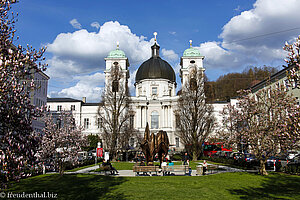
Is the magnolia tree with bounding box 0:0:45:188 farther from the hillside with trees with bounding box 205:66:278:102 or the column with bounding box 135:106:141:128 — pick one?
the hillside with trees with bounding box 205:66:278:102

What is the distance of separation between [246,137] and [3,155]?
1918 centimetres

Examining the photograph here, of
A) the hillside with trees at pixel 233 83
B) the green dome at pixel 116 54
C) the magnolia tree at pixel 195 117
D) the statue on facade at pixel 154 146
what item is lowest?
the statue on facade at pixel 154 146

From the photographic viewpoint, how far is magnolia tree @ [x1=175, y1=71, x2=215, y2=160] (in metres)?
41.0

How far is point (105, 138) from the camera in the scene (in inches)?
1644

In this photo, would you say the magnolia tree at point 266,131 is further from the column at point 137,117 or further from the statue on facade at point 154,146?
the column at point 137,117

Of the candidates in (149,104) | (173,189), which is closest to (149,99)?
(149,104)

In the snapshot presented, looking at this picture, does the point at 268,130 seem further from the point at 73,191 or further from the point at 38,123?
the point at 38,123

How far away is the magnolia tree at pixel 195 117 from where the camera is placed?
134 feet

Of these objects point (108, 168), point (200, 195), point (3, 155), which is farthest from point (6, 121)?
point (108, 168)

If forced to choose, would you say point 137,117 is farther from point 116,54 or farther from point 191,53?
point 191,53

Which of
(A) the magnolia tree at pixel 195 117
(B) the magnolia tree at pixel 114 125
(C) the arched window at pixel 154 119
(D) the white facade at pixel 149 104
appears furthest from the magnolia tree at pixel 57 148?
(C) the arched window at pixel 154 119

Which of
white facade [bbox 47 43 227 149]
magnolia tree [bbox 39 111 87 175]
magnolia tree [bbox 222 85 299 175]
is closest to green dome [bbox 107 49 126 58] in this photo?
white facade [bbox 47 43 227 149]

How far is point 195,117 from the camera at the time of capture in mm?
41188

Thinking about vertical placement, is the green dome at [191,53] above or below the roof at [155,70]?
above
